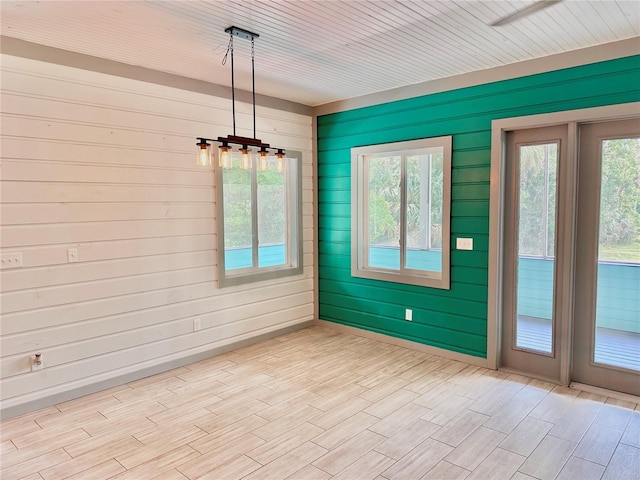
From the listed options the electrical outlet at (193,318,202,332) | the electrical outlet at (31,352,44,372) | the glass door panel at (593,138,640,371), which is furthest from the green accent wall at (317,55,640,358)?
the electrical outlet at (31,352,44,372)

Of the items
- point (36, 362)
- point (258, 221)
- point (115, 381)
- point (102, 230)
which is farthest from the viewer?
point (258, 221)

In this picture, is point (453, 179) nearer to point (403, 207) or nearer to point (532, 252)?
point (403, 207)

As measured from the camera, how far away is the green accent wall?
355cm

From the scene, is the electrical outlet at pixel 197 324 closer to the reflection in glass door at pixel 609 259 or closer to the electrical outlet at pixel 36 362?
the electrical outlet at pixel 36 362

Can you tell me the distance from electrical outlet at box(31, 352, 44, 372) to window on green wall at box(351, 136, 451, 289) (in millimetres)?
3282

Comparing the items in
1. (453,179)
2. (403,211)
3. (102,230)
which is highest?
(453,179)

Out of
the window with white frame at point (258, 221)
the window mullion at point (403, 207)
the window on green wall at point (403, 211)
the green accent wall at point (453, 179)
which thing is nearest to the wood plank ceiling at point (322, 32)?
the green accent wall at point (453, 179)

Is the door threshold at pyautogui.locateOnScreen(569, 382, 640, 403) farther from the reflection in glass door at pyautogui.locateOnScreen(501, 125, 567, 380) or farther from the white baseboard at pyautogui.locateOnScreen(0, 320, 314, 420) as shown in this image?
the white baseboard at pyautogui.locateOnScreen(0, 320, 314, 420)

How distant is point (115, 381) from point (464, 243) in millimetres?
3541

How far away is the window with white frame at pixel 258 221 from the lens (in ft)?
15.0

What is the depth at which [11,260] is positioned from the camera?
3.17m

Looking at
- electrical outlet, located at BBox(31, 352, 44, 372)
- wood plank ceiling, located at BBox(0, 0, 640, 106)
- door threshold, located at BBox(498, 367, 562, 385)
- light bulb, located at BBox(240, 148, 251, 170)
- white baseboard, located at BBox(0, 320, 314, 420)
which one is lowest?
door threshold, located at BBox(498, 367, 562, 385)

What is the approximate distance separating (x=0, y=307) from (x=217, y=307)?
191cm

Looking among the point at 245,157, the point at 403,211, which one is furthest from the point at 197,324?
the point at 403,211
